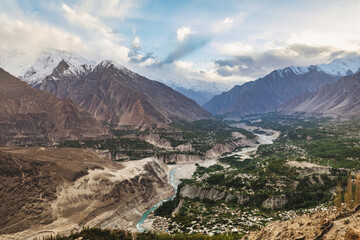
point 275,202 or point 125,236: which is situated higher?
point 275,202

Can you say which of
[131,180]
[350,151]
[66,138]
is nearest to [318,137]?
[350,151]

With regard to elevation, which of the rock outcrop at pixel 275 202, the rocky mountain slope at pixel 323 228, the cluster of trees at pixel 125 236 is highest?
the rocky mountain slope at pixel 323 228

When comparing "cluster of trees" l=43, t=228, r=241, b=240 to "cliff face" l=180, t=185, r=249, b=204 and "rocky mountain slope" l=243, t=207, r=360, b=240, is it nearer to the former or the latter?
"rocky mountain slope" l=243, t=207, r=360, b=240

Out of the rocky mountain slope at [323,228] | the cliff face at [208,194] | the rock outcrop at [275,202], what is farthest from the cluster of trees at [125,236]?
the cliff face at [208,194]

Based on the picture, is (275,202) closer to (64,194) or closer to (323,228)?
(323,228)

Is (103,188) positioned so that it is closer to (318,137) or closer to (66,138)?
(66,138)

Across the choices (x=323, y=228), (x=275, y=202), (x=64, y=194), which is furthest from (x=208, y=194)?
(x=323, y=228)

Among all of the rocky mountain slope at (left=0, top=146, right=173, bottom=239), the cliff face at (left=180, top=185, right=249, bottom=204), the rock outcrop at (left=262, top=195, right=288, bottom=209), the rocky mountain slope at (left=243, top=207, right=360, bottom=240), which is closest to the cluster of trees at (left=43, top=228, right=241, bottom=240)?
the rocky mountain slope at (left=0, top=146, right=173, bottom=239)

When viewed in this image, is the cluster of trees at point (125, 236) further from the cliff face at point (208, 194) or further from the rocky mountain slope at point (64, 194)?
the cliff face at point (208, 194)

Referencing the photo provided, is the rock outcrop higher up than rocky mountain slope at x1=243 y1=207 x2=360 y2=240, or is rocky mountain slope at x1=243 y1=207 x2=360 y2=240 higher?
rocky mountain slope at x1=243 y1=207 x2=360 y2=240
